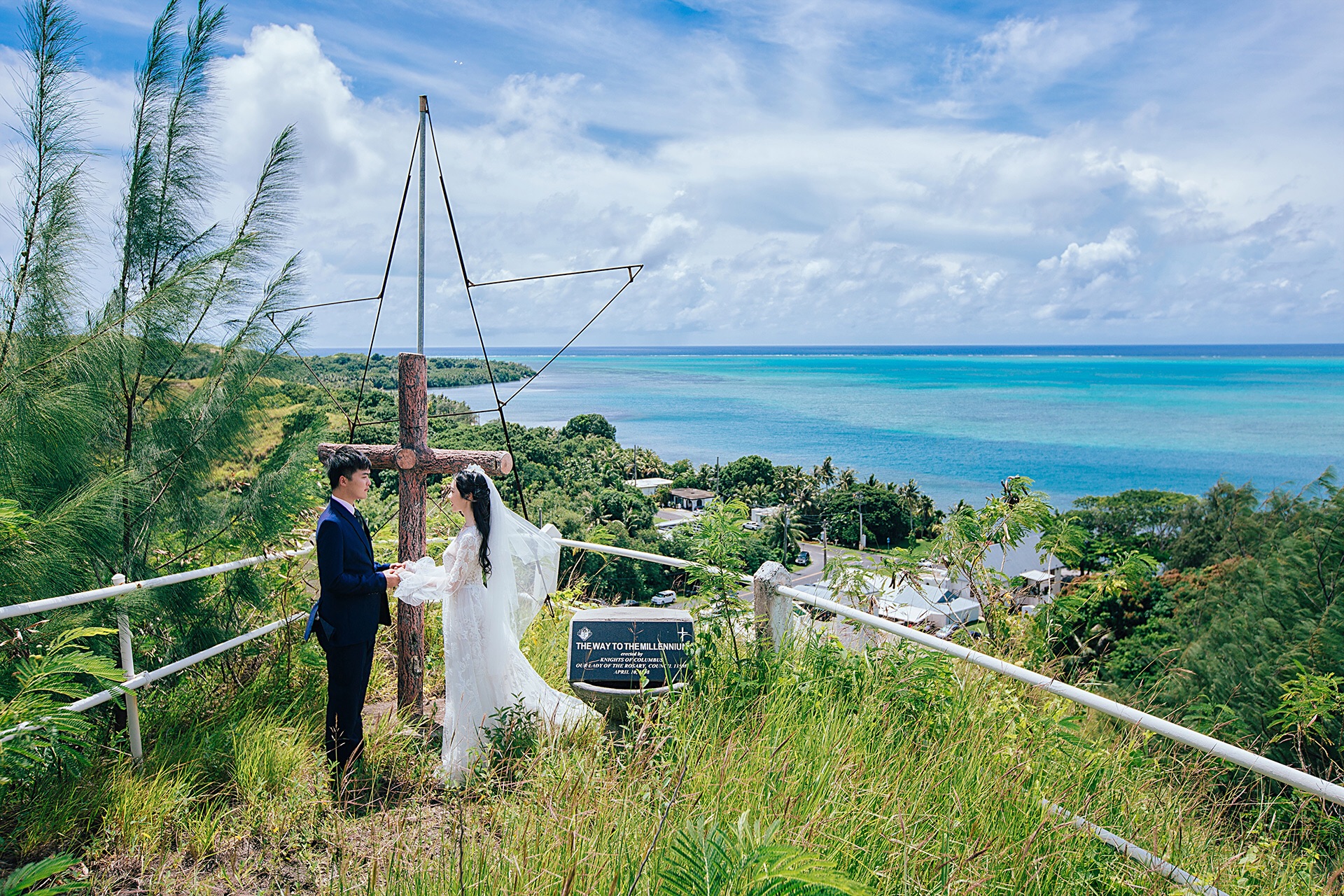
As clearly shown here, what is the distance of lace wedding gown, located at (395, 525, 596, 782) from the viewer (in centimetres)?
393

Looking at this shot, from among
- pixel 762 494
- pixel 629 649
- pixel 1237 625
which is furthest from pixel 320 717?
pixel 762 494

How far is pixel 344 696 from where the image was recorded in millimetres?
3684

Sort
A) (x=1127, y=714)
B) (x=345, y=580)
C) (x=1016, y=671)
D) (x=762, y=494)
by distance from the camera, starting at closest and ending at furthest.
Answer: (x=1127, y=714) < (x=1016, y=671) < (x=345, y=580) < (x=762, y=494)

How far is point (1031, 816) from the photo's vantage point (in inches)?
105

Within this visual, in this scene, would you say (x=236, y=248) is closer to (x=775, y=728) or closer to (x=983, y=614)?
(x=775, y=728)

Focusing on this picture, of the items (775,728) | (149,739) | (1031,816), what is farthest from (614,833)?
(149,739)

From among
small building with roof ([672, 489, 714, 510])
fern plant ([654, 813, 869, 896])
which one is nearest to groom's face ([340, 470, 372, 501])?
fern plant ([654, 813, 869, 896])

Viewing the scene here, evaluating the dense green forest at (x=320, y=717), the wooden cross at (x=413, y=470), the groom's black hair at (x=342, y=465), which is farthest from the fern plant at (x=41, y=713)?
the wooden cross at (x=413, y=470)

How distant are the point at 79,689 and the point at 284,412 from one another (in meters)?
1.94

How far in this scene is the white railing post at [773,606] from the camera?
4113mm

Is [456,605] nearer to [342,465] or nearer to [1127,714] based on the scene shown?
[342,465]

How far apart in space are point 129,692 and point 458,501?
5.07 feet

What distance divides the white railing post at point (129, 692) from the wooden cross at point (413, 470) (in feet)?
3.95

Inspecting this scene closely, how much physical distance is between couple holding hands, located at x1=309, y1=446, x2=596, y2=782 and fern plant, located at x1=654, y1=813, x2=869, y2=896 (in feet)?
6.37
